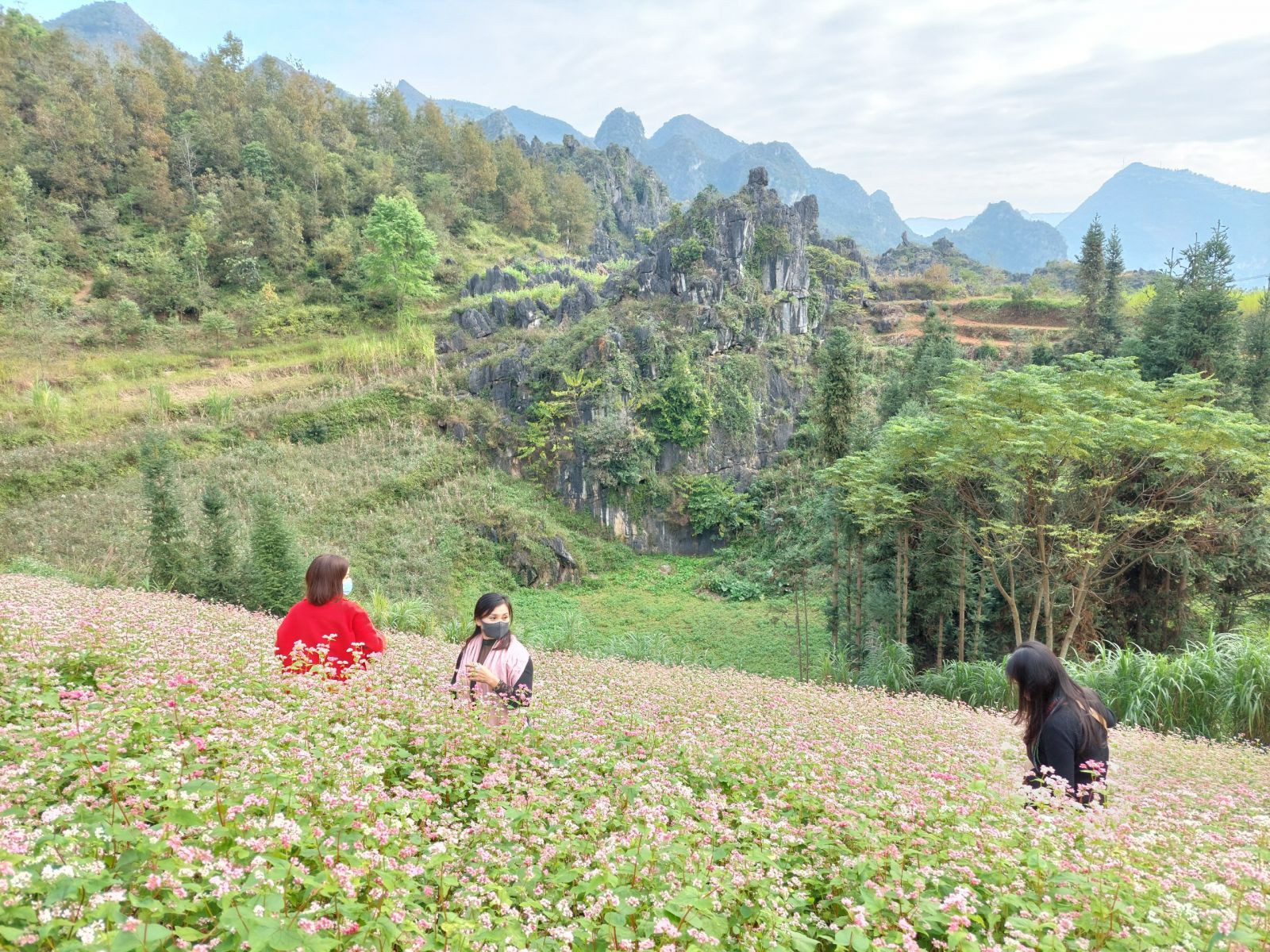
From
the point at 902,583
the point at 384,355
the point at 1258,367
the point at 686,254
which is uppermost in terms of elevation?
the point at 686,254

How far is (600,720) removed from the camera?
138 inches

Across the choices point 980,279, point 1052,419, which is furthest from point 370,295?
Result: point 980,279

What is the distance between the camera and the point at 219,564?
11945mm

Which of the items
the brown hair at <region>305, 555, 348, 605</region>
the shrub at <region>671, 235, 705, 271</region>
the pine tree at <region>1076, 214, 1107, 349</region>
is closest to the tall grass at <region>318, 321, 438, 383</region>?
the shrub at <region>671, 235, 705, 271</region>

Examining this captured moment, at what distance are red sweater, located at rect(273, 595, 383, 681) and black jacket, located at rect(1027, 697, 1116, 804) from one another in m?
3.93

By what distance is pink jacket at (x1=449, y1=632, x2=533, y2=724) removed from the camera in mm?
3523

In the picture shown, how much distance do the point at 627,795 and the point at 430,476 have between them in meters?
22.0

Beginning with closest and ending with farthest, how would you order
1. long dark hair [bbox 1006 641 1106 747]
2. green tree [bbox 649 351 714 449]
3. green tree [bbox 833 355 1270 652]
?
long dark hair [bbox 1006 641 1106 747], green tree [bbox 833 355 1270 652], green tree [bbox 649 351 714 449]

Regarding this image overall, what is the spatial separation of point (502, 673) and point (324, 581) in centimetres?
144

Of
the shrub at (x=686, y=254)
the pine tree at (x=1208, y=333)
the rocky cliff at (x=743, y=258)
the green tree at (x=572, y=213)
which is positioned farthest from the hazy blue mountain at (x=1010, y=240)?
the pine tree at (x=1208, y=333)

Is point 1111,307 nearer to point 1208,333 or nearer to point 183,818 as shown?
point 1208,333

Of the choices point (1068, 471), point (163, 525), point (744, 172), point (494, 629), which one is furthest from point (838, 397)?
point (744, 172)

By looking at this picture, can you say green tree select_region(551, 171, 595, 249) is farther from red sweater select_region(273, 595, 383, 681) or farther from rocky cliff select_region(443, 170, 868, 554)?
red sweater select_region(273, 595, 383, 681)

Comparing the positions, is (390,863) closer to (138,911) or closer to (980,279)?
(138,911)
